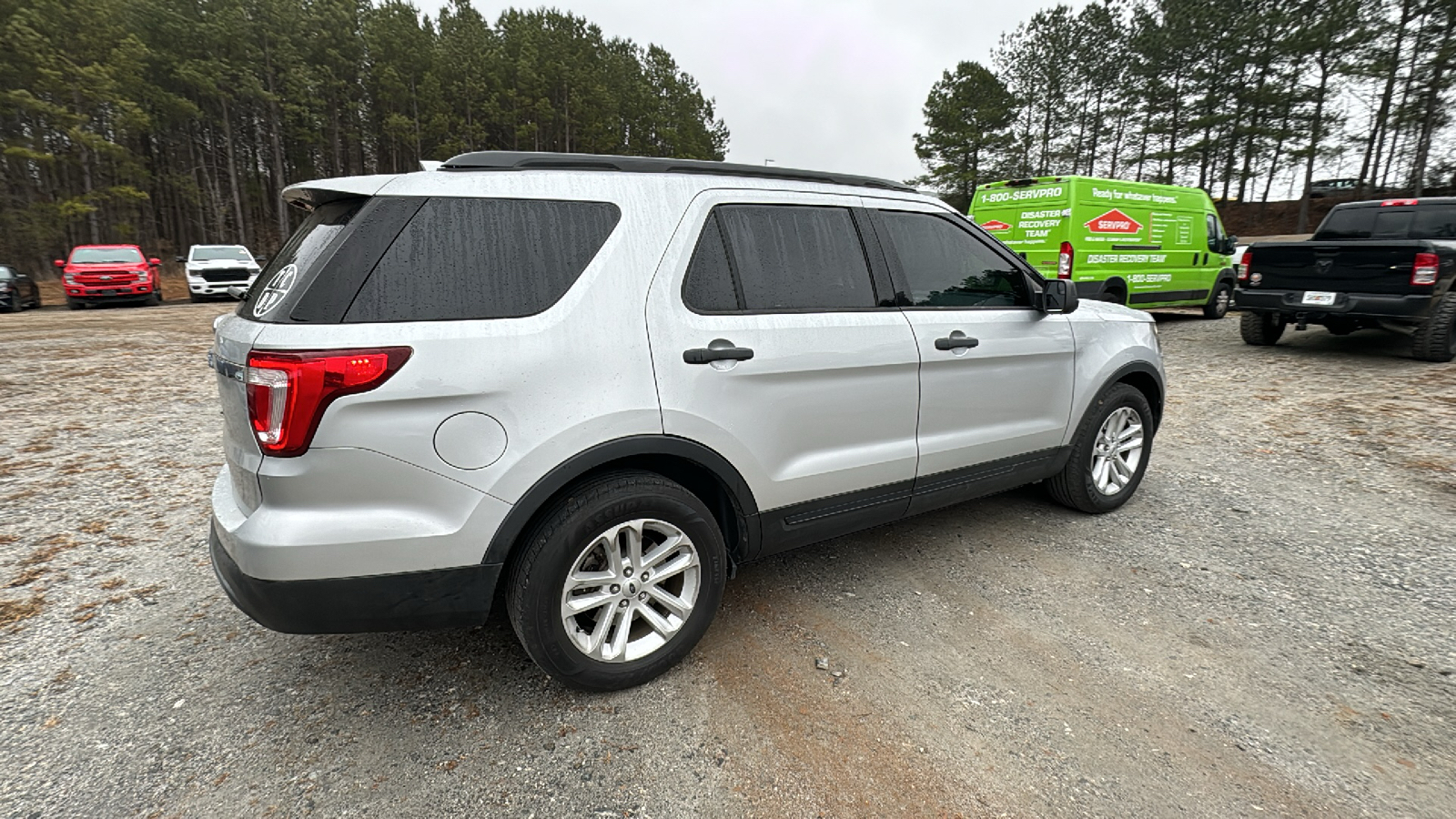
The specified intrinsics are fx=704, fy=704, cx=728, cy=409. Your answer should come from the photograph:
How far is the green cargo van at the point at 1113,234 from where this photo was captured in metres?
10.2

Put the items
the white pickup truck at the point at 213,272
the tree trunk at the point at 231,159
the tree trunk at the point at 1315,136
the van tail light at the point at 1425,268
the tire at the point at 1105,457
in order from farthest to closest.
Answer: the tree trunk at the point at 231,159 → the tree trunk at the point at 1315,136 → the white pickup truck at the point at 213,272 → the van tail light at the point at 1425,268 → the tire at the point at 1105,457

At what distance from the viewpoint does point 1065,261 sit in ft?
33.1

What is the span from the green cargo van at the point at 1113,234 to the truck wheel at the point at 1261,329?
1619 millimetres

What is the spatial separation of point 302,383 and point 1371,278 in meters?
10.4

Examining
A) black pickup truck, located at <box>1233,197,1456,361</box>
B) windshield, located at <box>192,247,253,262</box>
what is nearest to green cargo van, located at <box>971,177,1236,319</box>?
black pickup truck, located at <box>1233,197,1456,361</box>

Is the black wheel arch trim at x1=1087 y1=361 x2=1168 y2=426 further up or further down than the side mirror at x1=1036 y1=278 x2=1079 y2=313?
further down

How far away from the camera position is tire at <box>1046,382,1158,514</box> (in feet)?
12.7

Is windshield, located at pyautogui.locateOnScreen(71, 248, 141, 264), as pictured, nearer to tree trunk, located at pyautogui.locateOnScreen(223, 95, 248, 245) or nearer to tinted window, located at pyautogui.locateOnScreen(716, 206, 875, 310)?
tree trunk, located at pyautogui.locateOnScreen(223, 95, 248, 245)

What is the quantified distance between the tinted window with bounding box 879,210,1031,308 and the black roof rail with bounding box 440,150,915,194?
34 cm

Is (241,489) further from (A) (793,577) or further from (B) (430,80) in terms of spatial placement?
(B) (430,80)

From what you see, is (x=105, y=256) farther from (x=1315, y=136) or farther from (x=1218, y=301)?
(x=1315, y=136)

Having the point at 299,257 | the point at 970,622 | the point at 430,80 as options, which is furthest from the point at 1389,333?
the point at 430,80

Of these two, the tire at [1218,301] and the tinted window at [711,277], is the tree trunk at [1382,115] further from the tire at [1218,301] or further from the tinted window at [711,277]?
the tinted window at [711,277]

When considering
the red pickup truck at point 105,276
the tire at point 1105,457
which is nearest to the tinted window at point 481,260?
the tire at point 1105,457
